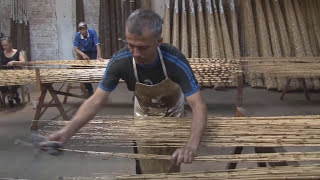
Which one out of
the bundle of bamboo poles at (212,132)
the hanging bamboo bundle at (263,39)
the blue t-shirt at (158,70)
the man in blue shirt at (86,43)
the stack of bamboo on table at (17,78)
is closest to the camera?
the bundle of bamboo poles at (212,132)

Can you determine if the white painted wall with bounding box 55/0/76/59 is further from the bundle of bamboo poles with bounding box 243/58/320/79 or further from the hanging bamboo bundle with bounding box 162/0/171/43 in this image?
the bundle of bamboo poles with bounding box 243/58/320/79

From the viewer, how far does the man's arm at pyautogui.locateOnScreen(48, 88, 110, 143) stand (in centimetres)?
180

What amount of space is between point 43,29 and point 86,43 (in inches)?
92.9

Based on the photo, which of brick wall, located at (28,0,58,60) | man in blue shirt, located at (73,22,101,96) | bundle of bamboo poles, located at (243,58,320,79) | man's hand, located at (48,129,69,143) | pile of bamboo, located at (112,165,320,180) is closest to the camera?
pile of bamboo, located at (112,165,320,180)

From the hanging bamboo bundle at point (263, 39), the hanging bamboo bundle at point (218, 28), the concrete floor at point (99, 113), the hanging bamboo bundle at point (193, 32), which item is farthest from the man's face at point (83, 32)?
the hanging bamboo bundle at point (263, 39)

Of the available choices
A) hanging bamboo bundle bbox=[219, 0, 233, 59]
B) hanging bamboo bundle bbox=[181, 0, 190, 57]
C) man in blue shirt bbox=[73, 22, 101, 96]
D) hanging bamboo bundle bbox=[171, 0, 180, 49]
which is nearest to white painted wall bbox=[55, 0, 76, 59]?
man in blue shirt bbox=[73, 22, 101, 96]

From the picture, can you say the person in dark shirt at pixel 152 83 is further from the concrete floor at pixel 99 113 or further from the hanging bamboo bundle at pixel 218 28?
the hanging bamboo bundle at pixel 218 28

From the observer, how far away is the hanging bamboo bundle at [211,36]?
699 cm

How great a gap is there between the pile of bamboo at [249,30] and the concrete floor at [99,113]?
0.69 m

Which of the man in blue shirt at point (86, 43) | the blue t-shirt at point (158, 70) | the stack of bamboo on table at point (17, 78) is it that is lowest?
the stack of bamboo on table at point (17, 78)

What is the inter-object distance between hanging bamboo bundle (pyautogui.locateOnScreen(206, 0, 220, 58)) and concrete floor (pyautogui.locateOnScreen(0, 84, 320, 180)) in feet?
2.32

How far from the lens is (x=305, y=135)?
6.35ft

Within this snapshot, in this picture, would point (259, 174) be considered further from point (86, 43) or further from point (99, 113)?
point (86, 43)

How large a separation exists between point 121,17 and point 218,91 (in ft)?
8.21
